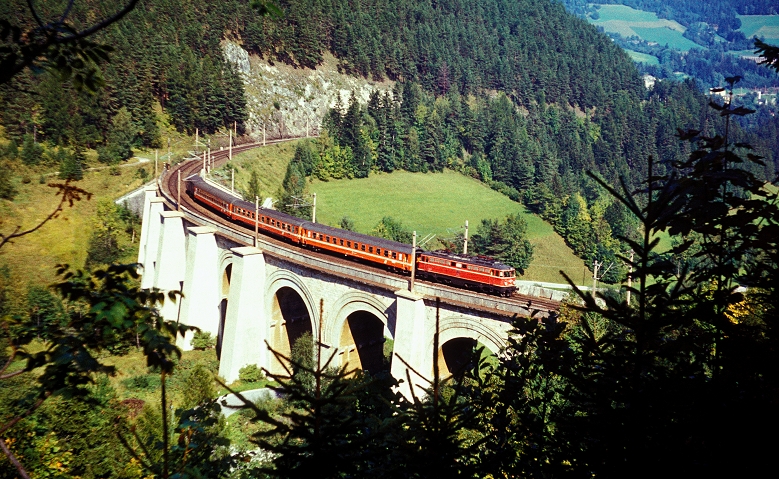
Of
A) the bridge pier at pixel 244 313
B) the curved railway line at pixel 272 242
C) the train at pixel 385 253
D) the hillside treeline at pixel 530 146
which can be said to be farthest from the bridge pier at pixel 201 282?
the hillside treeline at pixel 530 146

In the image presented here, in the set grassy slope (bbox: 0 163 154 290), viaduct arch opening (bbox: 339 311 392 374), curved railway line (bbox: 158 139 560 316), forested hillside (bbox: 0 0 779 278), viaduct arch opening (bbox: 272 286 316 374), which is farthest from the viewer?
forested hillside (bbox: 0 0 779 278)

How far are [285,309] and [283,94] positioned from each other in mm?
69698

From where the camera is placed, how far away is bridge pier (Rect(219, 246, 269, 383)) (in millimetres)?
39188

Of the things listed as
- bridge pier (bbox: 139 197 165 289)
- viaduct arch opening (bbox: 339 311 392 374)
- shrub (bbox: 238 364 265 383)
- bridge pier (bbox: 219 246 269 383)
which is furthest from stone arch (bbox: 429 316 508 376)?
bridge pier (bbox: 139 197 165 289)

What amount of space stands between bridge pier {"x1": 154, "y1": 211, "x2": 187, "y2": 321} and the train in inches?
153

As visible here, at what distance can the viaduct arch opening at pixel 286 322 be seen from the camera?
41.0 m

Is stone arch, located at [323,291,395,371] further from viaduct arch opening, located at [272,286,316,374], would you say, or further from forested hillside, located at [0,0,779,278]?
forested hillside, located at [0,0,779,278]

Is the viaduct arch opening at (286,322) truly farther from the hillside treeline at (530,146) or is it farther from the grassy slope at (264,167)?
the hillside treeline at (530,146)

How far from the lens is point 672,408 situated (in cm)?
545

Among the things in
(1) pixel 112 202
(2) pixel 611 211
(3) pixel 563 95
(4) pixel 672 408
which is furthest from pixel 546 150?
(4) pixel 672 408

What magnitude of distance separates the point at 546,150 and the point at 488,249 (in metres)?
55.5

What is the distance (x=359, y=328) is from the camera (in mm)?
37406

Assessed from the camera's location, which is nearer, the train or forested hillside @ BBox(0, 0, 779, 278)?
the train

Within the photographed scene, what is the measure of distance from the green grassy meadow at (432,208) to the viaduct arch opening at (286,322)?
2813cm
